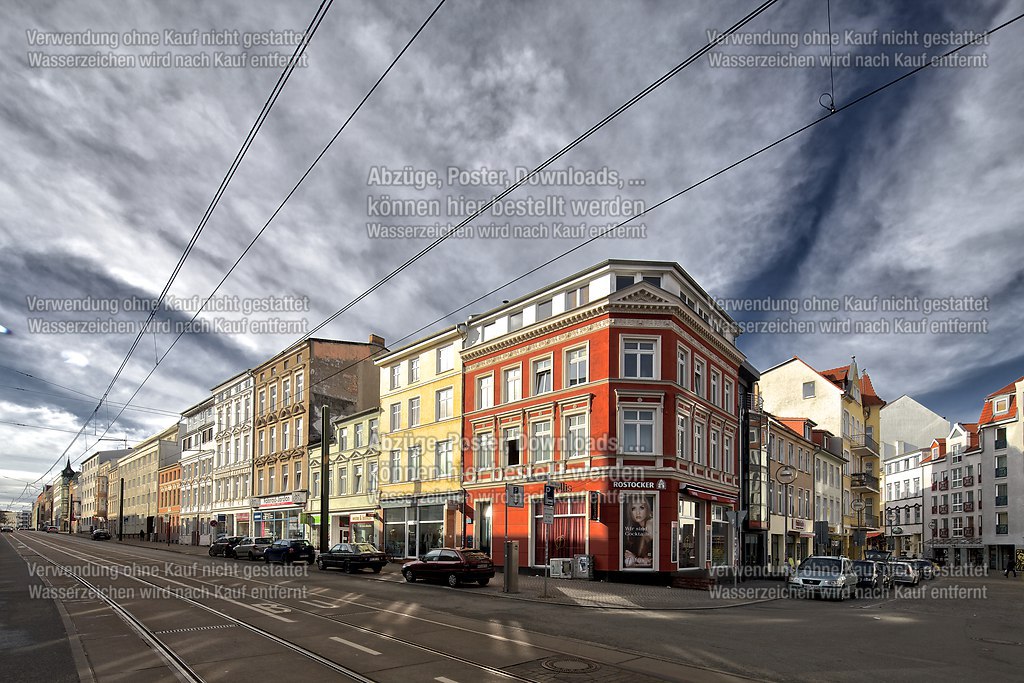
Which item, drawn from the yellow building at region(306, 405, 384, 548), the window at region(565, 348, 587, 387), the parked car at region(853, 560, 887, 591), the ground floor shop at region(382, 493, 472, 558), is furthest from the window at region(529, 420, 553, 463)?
the yellow building at region(306, 405, 384, 548)

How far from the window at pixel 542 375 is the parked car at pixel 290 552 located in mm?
15638

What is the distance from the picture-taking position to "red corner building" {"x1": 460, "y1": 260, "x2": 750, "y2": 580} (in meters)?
29.8

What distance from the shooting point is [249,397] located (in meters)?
63.8

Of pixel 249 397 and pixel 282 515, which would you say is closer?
pixel 282 515

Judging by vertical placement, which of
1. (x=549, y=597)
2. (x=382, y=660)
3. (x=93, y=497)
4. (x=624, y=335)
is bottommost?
(x=93, y=497)

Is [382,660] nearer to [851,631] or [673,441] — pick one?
[851,631]

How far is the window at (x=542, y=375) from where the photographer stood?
33.4m

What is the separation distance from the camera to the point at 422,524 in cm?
3997

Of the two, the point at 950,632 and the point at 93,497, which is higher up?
the point at 950,632

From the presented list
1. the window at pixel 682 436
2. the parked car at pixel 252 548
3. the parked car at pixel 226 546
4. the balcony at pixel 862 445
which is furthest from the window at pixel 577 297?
the balcony at pixel 862 445

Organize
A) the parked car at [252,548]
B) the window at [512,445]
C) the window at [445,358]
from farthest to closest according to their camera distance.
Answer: the parked car at [252,548] → the window at [445,358] → the window at [512,445]

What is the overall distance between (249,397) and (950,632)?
56.9 metres

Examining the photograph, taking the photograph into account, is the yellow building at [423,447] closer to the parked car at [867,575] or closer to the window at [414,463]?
the window at [414,463]

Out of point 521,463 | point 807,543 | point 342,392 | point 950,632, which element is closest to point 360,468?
point 342,392
